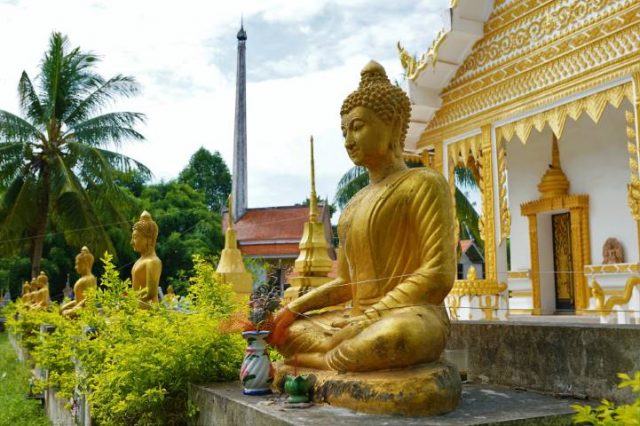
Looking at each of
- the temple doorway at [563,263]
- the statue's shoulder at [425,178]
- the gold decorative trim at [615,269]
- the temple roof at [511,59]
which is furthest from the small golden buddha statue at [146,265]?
the temple doorway at [563,263]

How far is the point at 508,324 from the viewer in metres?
4.62

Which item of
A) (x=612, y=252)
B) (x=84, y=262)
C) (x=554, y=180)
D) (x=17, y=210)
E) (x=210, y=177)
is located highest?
(x=210, y=177)

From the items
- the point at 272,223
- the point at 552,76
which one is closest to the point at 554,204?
the point at 552,76

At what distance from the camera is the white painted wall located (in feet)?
34.2

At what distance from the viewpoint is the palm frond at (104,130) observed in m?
19.1

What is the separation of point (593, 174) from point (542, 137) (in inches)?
60.3

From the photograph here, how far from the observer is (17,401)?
8.86 m

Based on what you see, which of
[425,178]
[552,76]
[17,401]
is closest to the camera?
[425,178]

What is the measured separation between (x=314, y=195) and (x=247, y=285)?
11.0ft

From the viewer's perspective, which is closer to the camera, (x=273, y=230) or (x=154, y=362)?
(x=154, y=362)

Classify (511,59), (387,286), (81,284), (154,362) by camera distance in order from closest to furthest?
(387,286)
(154,362)
(81,284)
(511,59)

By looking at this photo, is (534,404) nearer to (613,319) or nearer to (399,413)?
(399,413)

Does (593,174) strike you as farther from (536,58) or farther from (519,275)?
(536,58)

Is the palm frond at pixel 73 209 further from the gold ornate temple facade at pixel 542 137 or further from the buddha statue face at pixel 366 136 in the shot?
the buddha statue face at pixel 366 136
